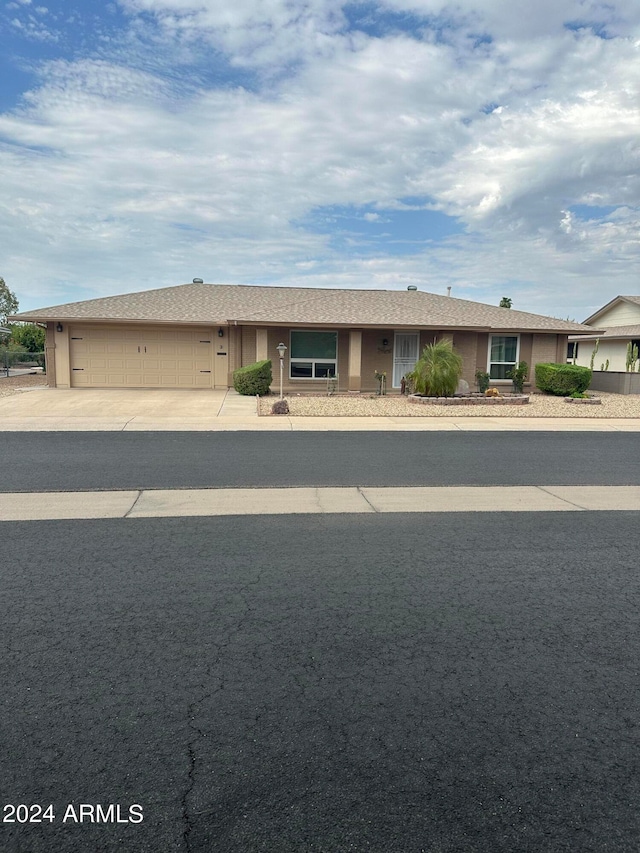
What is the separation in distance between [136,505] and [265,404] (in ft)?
36.3

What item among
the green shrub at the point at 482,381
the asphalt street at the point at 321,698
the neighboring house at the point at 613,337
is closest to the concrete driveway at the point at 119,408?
the green shrub at the point at 482,381

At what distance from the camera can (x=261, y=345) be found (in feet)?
73.8

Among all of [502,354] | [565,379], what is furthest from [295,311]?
[565,379]

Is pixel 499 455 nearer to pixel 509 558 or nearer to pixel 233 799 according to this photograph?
pixel 509 558

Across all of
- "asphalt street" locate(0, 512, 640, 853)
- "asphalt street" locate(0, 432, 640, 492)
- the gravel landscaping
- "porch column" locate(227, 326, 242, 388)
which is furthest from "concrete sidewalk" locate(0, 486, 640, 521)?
"porch column" locate(227, 326, 242, 388)

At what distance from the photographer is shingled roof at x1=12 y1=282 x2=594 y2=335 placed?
72.4ft

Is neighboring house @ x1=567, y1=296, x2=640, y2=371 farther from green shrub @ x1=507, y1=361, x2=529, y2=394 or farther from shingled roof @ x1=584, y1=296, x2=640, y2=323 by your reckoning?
green shrub @ x1=507, y1=361, x2=529, y2=394

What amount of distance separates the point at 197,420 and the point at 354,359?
9.00 m

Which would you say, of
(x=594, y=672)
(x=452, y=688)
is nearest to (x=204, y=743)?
(x=452, y=688)

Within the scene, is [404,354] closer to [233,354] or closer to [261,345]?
[261,345]

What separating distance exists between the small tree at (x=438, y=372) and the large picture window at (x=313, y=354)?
4.62 metres

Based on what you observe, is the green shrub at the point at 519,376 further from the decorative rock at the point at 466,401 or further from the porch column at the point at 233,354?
the porch column at the point at 233,354

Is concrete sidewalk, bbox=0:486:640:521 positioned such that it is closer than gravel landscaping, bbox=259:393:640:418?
Yes

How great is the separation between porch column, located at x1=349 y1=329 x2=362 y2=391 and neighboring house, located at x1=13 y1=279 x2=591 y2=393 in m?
0.04
